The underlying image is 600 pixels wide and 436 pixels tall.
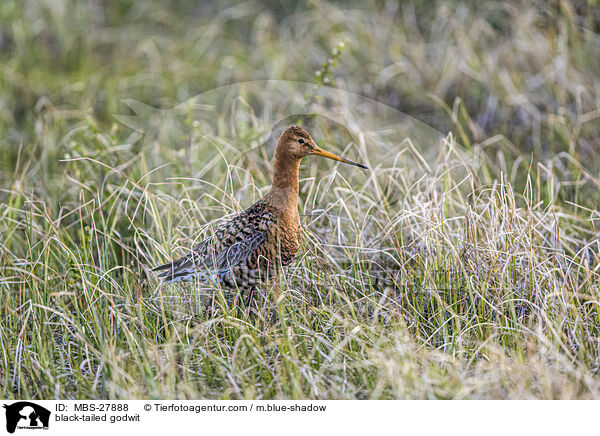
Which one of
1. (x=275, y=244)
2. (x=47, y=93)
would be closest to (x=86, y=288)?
(x=275, y=244)

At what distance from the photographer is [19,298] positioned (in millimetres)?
2998

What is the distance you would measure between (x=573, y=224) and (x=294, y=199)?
70.1 inches

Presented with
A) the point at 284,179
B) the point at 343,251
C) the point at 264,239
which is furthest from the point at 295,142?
the point at 343,251

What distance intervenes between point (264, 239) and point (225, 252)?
19 centimetres

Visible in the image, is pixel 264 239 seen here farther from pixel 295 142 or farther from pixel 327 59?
pixel 327 59
